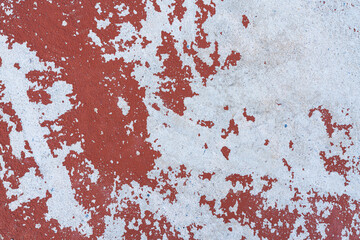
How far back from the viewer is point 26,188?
1925mm

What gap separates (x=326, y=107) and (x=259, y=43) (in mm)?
767

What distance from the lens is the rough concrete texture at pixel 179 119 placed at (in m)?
1.93

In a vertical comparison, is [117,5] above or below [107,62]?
above

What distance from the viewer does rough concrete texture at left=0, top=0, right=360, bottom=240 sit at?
1.93m

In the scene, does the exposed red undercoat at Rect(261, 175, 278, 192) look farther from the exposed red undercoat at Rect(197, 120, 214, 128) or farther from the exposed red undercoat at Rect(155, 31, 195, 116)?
the exposed red undercoat at Rect(155, 31, 195, 116)

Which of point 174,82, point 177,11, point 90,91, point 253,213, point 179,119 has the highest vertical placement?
point 177,11

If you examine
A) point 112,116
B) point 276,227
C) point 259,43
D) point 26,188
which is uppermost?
point 259,43

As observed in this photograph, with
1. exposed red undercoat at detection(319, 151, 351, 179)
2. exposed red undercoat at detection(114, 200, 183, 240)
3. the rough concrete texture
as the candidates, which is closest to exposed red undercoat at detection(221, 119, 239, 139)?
the rough concrete texture

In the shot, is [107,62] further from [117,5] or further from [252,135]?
[252,135]

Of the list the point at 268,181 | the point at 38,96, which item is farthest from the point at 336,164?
the point at 38,96

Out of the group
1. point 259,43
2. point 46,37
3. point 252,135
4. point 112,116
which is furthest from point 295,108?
point 46,37

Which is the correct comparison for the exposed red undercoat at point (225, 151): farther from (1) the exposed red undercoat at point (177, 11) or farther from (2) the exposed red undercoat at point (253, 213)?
(1) the exposed red undercoat at point (177, 11)

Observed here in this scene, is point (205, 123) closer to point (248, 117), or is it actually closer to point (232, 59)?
point (248, 117)

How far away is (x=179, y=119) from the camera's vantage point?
6.52 ft
